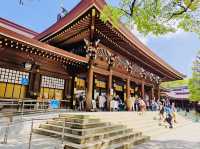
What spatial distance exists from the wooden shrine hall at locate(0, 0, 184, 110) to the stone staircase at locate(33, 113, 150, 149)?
10.5 feet

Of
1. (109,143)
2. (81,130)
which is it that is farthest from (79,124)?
(109,143)

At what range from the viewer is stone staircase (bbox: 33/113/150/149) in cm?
572

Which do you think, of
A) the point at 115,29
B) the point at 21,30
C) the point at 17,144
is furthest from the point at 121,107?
the point at 21,30

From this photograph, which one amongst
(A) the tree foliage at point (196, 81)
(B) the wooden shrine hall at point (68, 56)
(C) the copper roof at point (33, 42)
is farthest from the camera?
(A) the tree foliage at point (196, 81)

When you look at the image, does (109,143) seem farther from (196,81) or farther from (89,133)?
(196,81)

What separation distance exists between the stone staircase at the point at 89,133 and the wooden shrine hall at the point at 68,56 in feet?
10.5

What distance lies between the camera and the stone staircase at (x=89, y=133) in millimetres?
5722

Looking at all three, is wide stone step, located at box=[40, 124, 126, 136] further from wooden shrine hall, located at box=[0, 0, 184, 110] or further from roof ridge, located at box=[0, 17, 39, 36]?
roof ridge, located at box=[0, 17, 39, 36]

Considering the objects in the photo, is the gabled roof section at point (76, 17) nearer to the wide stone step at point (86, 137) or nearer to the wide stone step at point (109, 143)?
the wide stone step at point (86, 137)

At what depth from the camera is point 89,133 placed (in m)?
6.16

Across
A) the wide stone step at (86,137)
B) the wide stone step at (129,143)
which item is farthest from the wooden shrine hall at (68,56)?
the wide stone step at (129,143)

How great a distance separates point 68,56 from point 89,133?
4702 mm

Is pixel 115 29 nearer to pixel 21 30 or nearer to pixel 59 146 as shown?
pixel 59 146

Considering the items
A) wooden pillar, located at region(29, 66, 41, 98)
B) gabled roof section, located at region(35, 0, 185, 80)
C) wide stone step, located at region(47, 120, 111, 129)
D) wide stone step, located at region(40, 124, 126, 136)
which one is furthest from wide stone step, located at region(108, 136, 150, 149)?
gabled roof section, located at region(35, 0, 185, 80)
